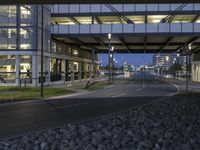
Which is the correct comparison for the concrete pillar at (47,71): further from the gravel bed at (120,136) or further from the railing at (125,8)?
the gravel bed at (120,136)

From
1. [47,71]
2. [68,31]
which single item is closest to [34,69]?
[47,71]

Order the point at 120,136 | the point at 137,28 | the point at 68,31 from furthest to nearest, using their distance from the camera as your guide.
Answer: the point at 68,31, the point at 137,28, the point at 120,136

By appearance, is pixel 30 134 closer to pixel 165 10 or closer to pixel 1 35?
pixel 1 35

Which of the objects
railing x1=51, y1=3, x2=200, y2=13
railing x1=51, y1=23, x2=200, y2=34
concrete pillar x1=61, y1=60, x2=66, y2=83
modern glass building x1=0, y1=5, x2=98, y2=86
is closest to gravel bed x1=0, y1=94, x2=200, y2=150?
modern glass building x1=0, y1=5, x2=98, y2=86

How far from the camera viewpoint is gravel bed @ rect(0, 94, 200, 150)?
11.1m

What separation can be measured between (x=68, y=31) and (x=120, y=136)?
171 feet

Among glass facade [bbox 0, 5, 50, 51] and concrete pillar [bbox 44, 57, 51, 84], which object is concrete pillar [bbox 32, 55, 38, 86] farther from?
concrete pillar [bbox 44, 57, 51, 84]

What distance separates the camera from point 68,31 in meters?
63.9

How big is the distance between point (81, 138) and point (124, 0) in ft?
33.3

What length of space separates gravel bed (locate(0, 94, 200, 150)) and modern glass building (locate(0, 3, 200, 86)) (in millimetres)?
36129

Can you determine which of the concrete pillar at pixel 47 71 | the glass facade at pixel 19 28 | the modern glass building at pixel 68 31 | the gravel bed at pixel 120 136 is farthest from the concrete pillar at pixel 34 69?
the gravel bed at pixel 120 136

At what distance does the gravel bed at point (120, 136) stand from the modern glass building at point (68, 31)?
3613 cm

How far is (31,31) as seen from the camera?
5209 cm

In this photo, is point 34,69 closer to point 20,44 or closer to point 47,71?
point 20,44
